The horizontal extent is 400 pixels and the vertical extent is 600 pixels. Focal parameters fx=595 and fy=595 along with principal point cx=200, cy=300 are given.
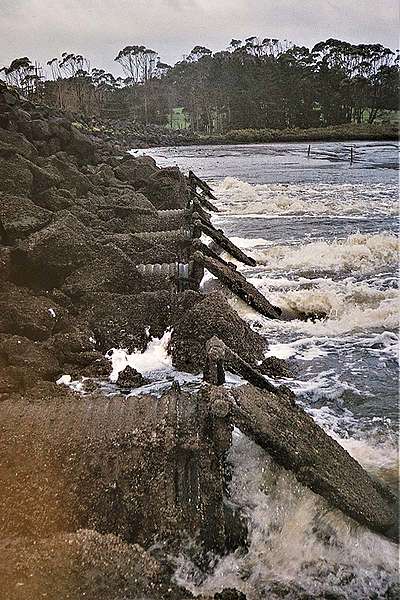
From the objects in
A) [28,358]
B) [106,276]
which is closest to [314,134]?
[106,276]

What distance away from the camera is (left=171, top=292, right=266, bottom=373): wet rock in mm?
5398

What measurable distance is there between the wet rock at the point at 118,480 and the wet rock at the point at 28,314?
2274 mm

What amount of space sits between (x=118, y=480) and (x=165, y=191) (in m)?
11.0

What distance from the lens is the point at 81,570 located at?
2742mm

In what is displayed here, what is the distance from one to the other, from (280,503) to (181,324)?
2.45 metres

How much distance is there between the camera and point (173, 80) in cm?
8294

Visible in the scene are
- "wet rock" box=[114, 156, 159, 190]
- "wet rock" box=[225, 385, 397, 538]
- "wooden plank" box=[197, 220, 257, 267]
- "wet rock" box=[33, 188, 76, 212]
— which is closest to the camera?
"wet rock" box=[225, 385, 397, 538]

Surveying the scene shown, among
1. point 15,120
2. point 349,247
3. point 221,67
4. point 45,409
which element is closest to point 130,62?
point 221,67

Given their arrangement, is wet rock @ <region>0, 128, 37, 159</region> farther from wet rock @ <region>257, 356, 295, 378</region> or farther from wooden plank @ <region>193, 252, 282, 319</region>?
wet rock @ <region>257, 356, 295, 378</region>

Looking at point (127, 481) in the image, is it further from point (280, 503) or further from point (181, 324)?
point (181, 324)

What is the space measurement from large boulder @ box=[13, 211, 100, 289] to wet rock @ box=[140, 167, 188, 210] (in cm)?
651

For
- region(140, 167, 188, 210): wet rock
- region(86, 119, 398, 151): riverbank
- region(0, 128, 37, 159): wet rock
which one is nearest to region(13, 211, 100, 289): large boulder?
region(0, 128, 37, 159): wet rock

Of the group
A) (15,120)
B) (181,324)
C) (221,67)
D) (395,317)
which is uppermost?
(221,67)

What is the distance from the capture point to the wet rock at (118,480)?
2949mm
